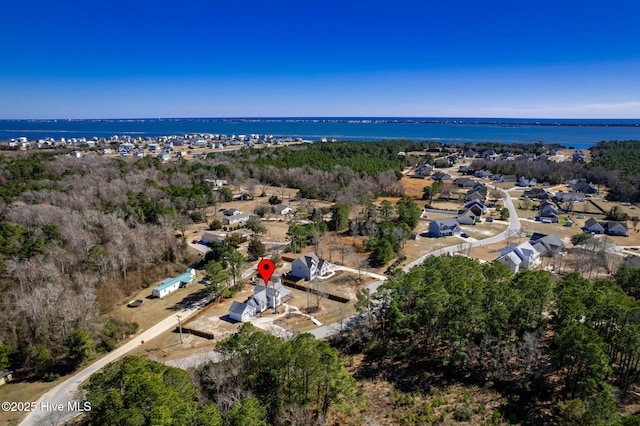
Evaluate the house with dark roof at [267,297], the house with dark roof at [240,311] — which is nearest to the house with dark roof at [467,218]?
the house with dark roof at [267,297]

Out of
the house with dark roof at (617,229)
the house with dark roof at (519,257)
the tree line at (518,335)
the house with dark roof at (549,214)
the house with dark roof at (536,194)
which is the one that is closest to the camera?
the tree line at (518,335)

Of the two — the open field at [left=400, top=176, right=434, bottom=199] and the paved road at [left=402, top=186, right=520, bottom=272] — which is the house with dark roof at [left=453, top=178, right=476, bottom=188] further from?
the paved road at [left=402, top=186, right=520, bottom=272]

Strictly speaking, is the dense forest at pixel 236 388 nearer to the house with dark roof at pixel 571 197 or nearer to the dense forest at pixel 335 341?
the dense forest at pixel 335 341

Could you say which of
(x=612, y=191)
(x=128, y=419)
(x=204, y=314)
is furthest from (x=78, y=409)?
(x=612, y=191)

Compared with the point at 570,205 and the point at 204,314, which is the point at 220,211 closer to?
the point at 204,314

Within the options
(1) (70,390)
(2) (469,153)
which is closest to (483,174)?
(2) (469,153)

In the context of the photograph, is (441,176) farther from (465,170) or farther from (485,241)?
(485,241)

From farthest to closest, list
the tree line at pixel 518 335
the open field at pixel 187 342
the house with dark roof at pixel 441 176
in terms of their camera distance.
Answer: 1. the house with dark roof at pixel 441 176
2. the open field at pixel 187 342
3. the tree line at pixel 518 335
